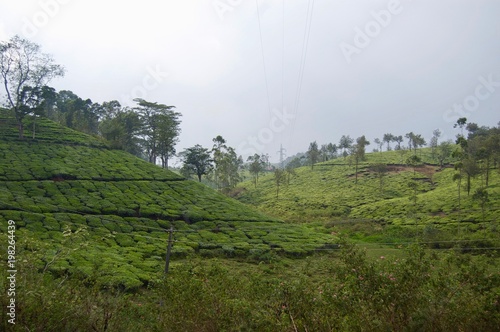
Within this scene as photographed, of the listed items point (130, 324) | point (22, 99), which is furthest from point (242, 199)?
point (130, 324)

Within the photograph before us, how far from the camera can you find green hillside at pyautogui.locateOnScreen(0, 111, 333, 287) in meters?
19.1

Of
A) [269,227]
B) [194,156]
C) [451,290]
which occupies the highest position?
[194,156]

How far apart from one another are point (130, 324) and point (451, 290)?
6165mm

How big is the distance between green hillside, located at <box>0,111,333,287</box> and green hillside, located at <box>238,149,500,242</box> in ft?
27.9

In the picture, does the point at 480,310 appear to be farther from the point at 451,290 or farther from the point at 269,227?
the point at 269,227

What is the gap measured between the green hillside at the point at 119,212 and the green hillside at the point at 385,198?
850 centimetres

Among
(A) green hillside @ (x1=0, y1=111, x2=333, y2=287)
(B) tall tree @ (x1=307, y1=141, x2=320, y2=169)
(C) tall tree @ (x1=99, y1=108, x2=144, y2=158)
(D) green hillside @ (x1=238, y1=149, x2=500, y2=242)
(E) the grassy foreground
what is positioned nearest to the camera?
(E) the grassy foreground

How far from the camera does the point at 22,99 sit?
42.8m

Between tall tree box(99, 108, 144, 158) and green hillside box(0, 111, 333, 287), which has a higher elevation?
tall tree box(99, 108, 144, 158)

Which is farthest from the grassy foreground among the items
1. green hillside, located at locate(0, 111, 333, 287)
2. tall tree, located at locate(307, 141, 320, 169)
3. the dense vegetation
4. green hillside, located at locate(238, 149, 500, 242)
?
tall tree, located at locate(307, 141, 320, 169)

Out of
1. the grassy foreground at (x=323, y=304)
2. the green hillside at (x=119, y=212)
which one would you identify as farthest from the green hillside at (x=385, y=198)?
the grassy foreground at (x=323, y=304)

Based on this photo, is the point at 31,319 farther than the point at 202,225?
No

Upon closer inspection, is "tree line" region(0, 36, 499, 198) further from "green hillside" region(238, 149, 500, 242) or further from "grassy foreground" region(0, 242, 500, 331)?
"grassy foreground" region(0, 242, 500, 331)

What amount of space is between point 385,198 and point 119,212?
133ft
